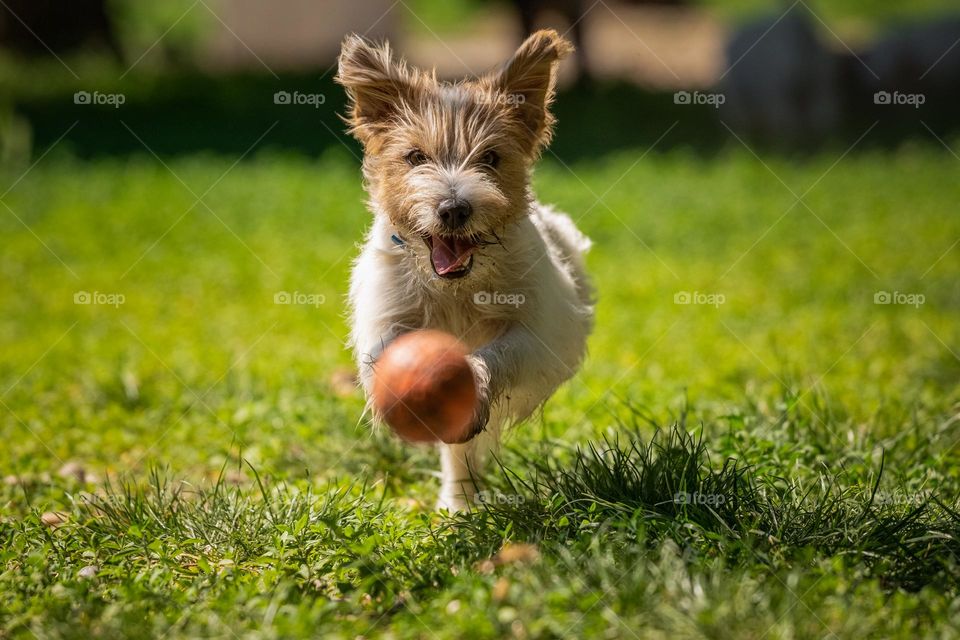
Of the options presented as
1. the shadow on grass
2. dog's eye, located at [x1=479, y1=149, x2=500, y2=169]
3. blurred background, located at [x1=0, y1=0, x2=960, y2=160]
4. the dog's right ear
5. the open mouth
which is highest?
blurred background, located at [x1=0, y1=0, x2=960, y2=160]

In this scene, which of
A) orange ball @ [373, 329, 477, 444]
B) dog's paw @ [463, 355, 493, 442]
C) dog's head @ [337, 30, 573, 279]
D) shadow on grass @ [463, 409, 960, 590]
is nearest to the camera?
shadow on grass @ [463, 409, 960, 590]

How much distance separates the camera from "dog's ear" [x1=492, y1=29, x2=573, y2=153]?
15.8 feet

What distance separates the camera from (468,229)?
4406mm

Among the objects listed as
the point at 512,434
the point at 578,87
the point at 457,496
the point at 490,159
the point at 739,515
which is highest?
the point at 578,87

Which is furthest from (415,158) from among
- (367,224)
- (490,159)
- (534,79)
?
(367,224)

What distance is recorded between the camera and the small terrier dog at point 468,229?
4.52 m

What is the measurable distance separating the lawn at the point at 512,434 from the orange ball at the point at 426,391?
470 mm

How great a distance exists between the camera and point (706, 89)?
58.3ft

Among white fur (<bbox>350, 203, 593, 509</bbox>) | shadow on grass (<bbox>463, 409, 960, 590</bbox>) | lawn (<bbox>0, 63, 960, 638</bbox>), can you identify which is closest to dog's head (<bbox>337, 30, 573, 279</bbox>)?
white fur (<bbox>350, 203, 593, 509</bbox>)

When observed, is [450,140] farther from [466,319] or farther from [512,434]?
→ [512,434]

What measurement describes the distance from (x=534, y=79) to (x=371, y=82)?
78 centimetres

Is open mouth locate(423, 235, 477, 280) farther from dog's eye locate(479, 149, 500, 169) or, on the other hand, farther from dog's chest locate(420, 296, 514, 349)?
dog's eye locate(479, 149, 500, 169)

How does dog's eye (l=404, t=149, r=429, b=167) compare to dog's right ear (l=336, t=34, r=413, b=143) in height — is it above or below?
below

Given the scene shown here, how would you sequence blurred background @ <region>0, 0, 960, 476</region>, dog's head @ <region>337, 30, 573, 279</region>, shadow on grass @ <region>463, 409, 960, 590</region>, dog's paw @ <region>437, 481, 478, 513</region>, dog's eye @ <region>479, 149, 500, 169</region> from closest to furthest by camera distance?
→ shadow on grass @ <region>463, 409, 960, 590</region>
dog's head @ <region>337, 30, 573, 279</region>
dog's eye @ <region>479, 149, 500, 169</region>
dog's paw @ <region>437, 481, 478, 513</region>
blurred background @ <region>0, 0, 960, 476</region>
